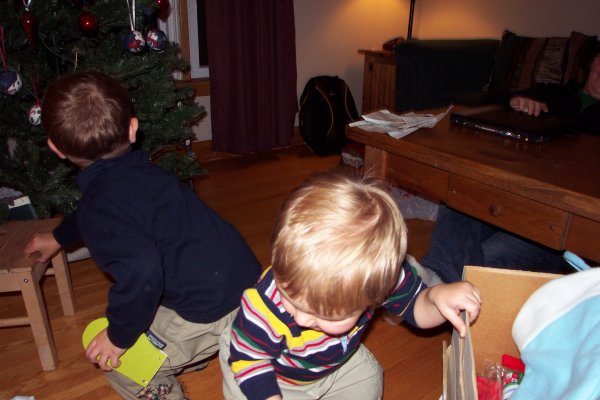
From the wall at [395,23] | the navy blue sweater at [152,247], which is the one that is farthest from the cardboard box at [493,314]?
the wall at [395,23]

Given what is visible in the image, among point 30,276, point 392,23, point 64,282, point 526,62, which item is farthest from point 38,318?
point 392,23

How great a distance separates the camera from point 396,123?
1515mm

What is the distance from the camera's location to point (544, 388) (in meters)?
0.73

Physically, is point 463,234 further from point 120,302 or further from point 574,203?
point 120,302

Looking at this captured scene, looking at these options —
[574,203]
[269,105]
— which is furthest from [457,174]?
[269,105]

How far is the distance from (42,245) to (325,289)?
1.02 meters

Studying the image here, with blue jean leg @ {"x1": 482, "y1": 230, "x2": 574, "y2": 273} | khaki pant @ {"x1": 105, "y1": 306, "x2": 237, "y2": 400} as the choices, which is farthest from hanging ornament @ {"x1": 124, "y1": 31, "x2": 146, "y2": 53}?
blue jean leg @ {"x1": 482, "y1": 230, "x2": 574, "y2": 273}

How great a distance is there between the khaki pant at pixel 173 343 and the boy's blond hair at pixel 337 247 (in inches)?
18.7

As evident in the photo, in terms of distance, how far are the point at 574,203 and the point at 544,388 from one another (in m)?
0.47

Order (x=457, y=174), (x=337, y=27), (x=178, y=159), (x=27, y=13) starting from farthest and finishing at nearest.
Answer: (x=337, y=27)
(x=178, y=159)
(x=27, y=13)
(x=457, y=174)

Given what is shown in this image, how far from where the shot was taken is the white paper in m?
1.46

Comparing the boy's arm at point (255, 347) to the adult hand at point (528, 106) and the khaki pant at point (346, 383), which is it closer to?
the khaki pant at point (346, 383)

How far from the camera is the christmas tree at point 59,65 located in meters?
1.61

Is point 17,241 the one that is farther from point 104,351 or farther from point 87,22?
point 87,22
